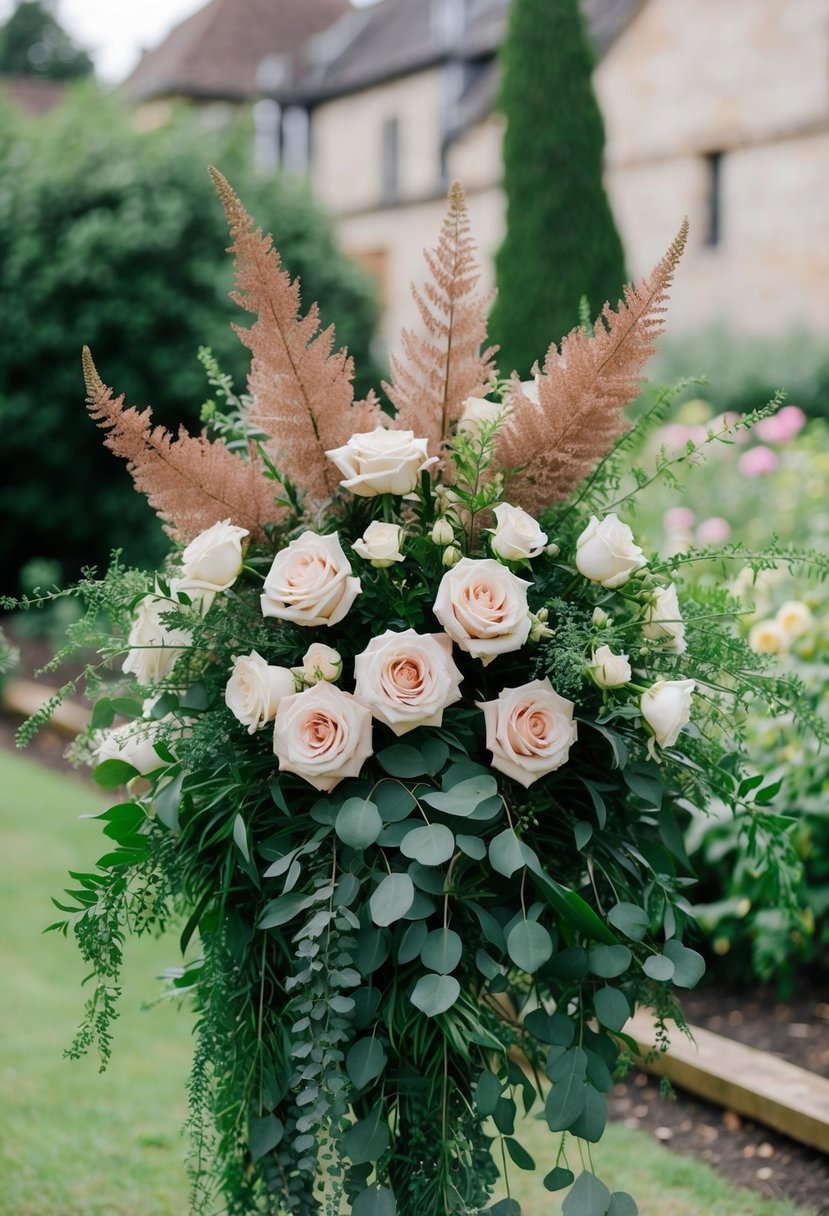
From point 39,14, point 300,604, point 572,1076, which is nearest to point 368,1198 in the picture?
point 572,1076

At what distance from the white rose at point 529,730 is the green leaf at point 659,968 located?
1.09ft

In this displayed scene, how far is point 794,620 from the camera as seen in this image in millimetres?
3908

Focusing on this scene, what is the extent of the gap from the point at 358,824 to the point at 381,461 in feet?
1.84

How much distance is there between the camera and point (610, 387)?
6.59 ft

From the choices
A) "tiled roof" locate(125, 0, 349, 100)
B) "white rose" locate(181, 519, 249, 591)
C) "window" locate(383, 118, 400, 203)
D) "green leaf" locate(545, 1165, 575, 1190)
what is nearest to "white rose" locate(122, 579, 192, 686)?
"white rose" locate(181, 519, 249, 591)

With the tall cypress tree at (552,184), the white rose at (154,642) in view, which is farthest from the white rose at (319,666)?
the tall cypress tree at (552,184)

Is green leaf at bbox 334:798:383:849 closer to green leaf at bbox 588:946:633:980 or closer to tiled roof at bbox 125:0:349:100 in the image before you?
green leaf at bbox 588:946:633:980

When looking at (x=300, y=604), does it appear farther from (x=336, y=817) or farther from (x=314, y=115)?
(x=314, y=115)

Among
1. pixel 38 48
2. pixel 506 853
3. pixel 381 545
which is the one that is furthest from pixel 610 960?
pixel 38 48

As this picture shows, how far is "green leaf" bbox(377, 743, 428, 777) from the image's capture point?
1.89m

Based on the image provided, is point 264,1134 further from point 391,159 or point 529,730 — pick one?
point 391,159

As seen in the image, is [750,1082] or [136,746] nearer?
[136,746]

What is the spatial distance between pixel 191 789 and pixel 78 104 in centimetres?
982

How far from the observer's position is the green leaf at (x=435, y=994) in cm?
177
